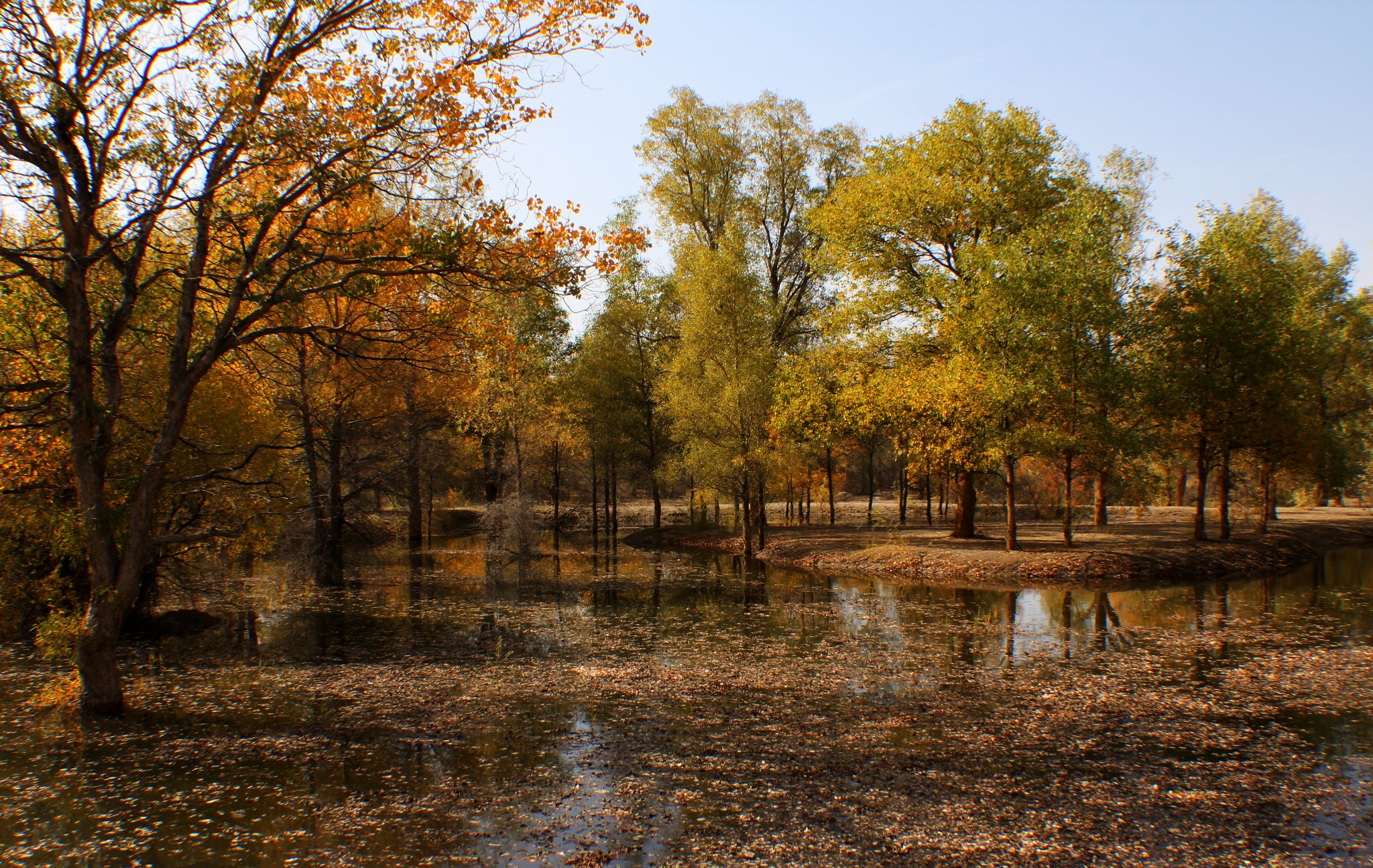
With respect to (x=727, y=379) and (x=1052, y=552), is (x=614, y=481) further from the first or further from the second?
(x=1052, y=552)

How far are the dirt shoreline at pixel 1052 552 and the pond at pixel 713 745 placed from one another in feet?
20.0

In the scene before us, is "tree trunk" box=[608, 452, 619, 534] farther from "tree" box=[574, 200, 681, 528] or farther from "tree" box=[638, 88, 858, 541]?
"tree" box=[638, 88, 858, 541]

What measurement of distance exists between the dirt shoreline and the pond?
6099mm

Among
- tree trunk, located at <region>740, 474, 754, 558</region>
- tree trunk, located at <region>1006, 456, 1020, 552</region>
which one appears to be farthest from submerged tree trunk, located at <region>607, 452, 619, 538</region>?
tree trunk, located at <region>1006, 456, 1020, 552</region>

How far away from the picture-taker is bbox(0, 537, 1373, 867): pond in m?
7.09

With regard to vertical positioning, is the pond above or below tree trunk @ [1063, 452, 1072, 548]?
below

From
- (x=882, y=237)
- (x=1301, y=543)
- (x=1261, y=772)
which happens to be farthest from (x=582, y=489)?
(x=1261, y=772)

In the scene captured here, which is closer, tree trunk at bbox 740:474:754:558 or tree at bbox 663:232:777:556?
tree at bbox 663:232:777:556

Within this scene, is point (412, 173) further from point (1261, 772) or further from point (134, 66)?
point (1261, 772)

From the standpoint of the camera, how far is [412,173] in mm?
11242

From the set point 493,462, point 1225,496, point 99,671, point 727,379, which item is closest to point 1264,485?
point 1225,496

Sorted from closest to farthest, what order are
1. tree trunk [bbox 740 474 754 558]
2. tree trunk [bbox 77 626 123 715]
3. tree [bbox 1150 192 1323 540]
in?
tree trunk [bbox 77 626 123 715]
tree [bbox 1150 192 1323 540]
tree trunk [bbox 740 474 754 558]

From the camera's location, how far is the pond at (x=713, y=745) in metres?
7.09

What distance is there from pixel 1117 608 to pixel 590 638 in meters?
12.5
